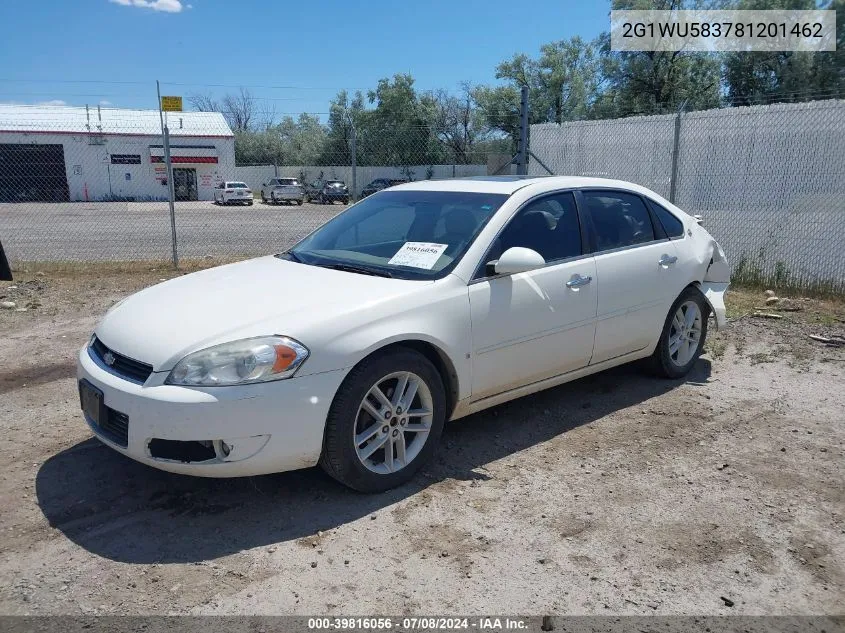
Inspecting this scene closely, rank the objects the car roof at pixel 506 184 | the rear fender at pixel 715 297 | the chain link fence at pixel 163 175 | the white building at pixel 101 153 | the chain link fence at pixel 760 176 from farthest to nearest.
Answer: the white building at pixel 101 153, the chain link fence at pixel 163 175, the chain link fence at pixel 760 176, the rear fender at pixel 715 297, the car roof at pixel 506 184

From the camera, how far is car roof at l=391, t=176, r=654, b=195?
456 cm

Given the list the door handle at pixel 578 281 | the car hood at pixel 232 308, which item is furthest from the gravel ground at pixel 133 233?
the door handle at pixel 578 281

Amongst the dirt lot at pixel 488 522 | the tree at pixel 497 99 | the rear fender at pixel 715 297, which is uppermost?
the tree at pixel 497 99

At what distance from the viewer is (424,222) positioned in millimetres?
4465

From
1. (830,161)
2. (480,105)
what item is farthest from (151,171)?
(830,161)

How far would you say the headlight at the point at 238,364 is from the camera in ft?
10.5

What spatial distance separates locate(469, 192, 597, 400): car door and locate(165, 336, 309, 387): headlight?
1.15 meters

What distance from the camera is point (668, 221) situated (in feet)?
17.7

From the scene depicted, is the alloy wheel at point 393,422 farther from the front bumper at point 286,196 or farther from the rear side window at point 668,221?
the front bumper at point 286,196

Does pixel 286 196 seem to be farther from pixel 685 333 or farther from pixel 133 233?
pixel 685 333

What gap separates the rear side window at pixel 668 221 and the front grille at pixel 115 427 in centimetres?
398

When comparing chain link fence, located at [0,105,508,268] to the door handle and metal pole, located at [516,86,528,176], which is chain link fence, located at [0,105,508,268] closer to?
metal pole, located at [516,86,528,176]

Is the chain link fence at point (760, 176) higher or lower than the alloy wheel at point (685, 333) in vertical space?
higher

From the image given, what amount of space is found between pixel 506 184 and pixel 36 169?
137ft
